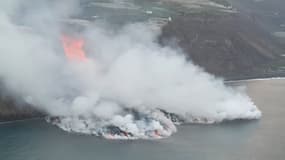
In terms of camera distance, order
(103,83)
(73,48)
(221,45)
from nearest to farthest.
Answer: (103,83) → (73,48) → (221,45)

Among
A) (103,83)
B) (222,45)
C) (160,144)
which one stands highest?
(103,83)

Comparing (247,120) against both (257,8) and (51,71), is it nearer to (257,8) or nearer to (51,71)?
(51,71)

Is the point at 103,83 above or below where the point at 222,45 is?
above

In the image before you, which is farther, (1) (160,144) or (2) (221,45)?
(2) (221,45)

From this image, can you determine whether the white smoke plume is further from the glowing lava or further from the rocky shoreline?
the rocky shoreline

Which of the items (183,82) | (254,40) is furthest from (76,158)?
(254,40)

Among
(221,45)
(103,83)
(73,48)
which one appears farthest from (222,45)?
(103,83)

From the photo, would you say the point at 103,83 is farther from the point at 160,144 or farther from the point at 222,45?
the point at 222,45
